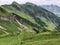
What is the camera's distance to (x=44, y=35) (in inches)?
6929

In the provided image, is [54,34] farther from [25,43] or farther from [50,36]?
[25,43]

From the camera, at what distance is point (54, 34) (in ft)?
581

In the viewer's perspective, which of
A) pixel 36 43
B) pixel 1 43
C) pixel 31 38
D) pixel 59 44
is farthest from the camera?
pixel 31 38

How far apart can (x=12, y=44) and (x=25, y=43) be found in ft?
31.2

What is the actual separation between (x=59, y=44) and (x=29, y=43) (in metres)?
23.7

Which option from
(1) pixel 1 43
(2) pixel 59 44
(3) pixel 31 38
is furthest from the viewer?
(3) pixel 31 38

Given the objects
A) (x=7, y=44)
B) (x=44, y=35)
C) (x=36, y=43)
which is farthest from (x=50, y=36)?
(x=7, y=44)

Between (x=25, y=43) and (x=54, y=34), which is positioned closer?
(x=25, y=43)

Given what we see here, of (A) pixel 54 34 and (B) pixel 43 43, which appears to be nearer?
(B) pixel 43 43

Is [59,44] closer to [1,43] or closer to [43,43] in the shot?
[43,43]

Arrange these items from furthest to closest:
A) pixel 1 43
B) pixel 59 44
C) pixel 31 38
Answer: pixel 31 38 < pixel 1 43 < pixel 59 44

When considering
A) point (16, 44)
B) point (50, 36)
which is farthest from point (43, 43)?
point (50, 36)

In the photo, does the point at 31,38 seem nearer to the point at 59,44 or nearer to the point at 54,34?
the point at 54,34

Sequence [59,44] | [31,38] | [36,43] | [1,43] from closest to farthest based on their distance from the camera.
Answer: [59,44] < [36,43] < [1,43] < [31,38]
